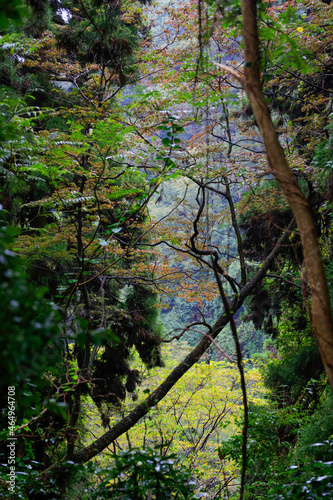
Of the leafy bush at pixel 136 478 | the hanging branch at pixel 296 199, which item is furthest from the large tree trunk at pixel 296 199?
the leafy bush at pixel 136 478

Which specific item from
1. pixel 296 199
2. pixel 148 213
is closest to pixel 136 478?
pixel 296 199

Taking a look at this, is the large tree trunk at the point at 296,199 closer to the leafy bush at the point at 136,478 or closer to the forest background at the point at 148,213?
the forest background at the point at 148,213

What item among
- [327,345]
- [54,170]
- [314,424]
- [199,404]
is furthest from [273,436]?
[199,404]

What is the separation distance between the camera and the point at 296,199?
119cm

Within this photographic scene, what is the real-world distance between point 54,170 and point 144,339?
13.4 feet

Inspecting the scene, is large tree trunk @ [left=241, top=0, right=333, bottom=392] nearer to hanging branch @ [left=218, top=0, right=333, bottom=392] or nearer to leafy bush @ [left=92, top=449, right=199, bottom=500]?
hanging branch @ [left=218, top=0, right=333, bottom=392]

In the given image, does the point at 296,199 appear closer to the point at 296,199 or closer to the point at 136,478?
the point at 296,199

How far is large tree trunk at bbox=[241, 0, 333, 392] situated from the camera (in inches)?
43.0

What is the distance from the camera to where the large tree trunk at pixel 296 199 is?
3.59 ft

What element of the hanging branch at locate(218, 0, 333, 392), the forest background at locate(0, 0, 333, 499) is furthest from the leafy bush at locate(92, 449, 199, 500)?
the hanging branch at locate(218, 0, 333, 392)

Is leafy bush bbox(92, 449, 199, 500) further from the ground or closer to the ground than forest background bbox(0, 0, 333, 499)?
closer to the ground

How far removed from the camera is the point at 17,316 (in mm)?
714

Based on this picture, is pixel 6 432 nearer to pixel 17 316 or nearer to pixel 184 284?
pixel 17 316

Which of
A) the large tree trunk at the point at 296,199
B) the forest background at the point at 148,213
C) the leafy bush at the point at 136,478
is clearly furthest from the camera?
the forest background at the point at 148,213
